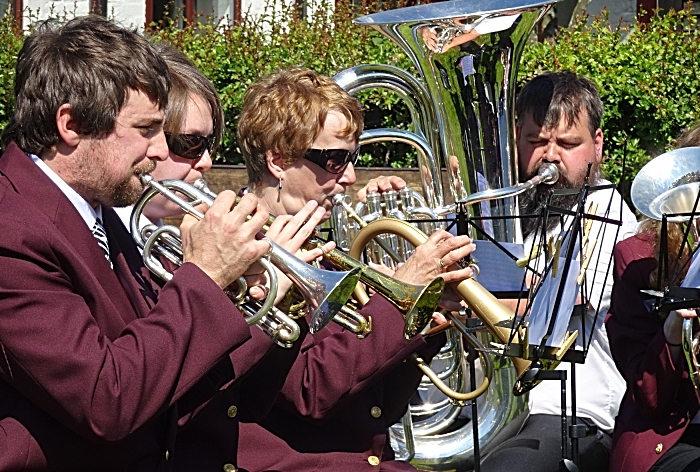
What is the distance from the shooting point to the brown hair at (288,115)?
365cm

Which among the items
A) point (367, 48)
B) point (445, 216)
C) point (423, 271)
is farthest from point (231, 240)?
point (367, 48)

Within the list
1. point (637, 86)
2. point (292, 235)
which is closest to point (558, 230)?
point (292, 235)

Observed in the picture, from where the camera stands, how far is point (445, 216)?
3.88 m

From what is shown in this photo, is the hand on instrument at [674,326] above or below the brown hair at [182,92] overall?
below

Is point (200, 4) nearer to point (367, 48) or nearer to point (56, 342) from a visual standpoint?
point (367, 48)

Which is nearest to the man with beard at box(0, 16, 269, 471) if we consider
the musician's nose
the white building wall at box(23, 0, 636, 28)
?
A: the musician's nose

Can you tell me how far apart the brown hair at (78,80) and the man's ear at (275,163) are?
1.07 m

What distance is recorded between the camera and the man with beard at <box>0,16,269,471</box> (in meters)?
2.29

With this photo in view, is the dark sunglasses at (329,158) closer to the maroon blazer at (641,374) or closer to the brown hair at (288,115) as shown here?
the brown hair at (288,115)

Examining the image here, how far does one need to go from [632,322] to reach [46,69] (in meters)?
2.15

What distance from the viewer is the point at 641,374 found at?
3.47m

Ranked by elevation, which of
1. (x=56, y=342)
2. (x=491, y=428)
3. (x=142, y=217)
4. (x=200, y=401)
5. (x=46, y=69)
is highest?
(x=46, y=69)

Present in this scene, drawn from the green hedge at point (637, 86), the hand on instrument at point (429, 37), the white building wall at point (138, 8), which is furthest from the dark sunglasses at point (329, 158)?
the white building wall at point (138, 8)

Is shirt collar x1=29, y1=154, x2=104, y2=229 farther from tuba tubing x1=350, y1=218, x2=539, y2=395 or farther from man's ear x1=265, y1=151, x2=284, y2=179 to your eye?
man's ear x1=265, y1=151, x2=284, y2=179
